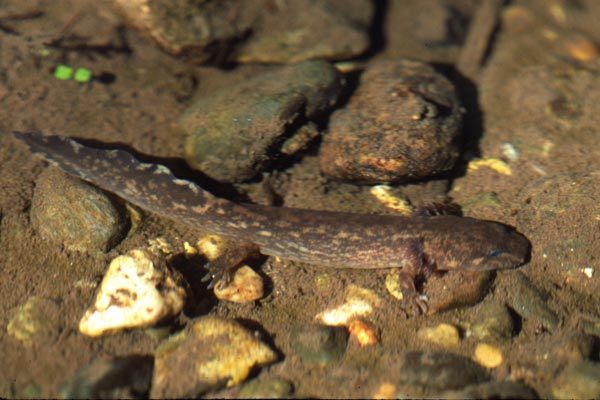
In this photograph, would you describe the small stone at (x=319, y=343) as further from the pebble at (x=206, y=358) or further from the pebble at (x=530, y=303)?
the pebble at (x=530, y=303)

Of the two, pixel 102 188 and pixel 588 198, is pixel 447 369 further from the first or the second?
pixel 102 188

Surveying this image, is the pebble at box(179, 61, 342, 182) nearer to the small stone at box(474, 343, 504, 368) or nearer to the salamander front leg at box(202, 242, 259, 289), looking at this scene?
the salamander front leg at box(202, 242, 259, 289)

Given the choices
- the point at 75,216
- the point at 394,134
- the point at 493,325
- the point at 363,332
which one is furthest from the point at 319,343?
the point at 75,216

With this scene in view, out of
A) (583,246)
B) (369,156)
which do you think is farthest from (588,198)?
(369,156)

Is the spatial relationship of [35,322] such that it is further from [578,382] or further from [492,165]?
[492,165]

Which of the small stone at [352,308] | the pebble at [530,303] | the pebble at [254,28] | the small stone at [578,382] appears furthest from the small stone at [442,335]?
the pebble at [254,28]

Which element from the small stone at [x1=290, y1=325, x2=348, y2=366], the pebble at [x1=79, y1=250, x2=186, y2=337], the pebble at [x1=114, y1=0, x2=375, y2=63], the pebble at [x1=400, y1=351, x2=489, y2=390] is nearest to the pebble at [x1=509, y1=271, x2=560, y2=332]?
the pebble at [x1=400, y1=351, x2=489, y2=390]
